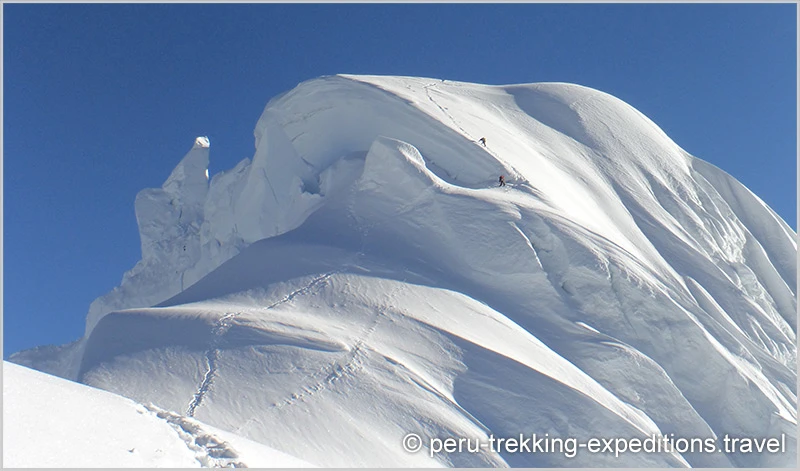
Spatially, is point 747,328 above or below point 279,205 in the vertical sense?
below

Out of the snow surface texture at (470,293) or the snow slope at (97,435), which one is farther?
the snow surface texture at (470,293)

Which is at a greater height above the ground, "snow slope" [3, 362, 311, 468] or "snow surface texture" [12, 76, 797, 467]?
"snow surface texture" [12, 76, 797, 467]

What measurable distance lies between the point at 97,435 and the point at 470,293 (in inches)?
459

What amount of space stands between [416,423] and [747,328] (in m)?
12.7

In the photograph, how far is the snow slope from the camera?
23.4 feet

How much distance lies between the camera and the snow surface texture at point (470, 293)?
1349 cm

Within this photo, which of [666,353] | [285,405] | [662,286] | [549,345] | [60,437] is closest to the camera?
[60,437]

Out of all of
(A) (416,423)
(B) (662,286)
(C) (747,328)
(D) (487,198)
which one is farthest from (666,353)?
(A) (416,423)

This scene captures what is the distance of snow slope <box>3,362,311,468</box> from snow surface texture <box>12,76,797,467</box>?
2.78 meters

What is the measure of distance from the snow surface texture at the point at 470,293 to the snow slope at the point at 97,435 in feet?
9.11

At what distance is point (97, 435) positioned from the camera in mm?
7656

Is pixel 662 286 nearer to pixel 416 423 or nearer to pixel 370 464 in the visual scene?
pixel 416 423

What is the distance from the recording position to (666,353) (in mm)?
18531

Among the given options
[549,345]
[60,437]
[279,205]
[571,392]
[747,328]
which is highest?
[279,205]
